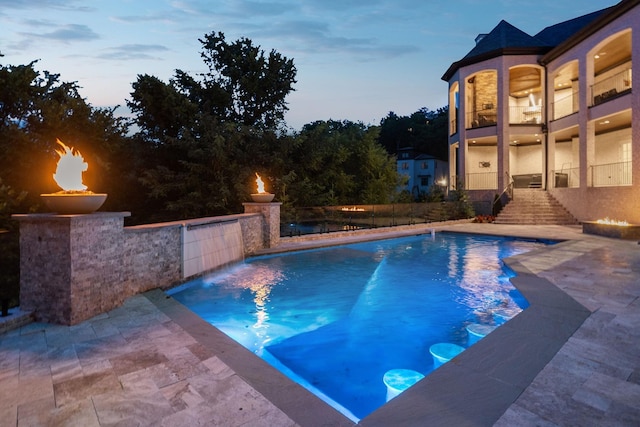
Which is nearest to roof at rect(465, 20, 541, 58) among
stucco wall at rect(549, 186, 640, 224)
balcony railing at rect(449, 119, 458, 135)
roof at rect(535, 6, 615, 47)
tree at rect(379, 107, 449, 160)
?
roof at rect(535, 6, 615, 47)

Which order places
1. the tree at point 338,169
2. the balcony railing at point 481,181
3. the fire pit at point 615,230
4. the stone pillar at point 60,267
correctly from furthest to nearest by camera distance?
1. the balcony railing at point 481,181
2. the tree at point 338,169
3. the fire pit at point 615,230
4. the stone pillar at point 60,267

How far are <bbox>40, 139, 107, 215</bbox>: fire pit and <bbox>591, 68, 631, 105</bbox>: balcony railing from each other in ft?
68.1

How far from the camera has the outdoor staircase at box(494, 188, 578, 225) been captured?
18.5 m

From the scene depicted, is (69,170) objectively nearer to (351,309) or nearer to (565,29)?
(351,309)

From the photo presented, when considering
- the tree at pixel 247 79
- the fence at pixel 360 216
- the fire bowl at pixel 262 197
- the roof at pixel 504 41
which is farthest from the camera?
the tree at pixel 247 79

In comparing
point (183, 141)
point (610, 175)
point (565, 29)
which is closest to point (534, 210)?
point (610, 175)

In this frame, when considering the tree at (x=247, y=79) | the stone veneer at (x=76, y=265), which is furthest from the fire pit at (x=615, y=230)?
the tree at (x=247, y=79)

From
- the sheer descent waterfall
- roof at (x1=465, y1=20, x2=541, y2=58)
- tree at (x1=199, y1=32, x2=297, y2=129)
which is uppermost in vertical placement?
roof at (x1=465, y1=20, x2=541, y2=58)

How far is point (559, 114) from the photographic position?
22.3 m

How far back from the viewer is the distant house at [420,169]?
48.0 m

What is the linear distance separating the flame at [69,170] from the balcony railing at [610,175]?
66.9 ft

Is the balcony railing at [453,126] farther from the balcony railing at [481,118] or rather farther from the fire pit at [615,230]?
the fire pit at [615,230]

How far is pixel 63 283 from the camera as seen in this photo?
458cm

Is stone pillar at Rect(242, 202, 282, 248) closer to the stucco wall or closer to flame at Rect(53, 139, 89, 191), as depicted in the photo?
flame at Rect(53, 139, 89, 191)
